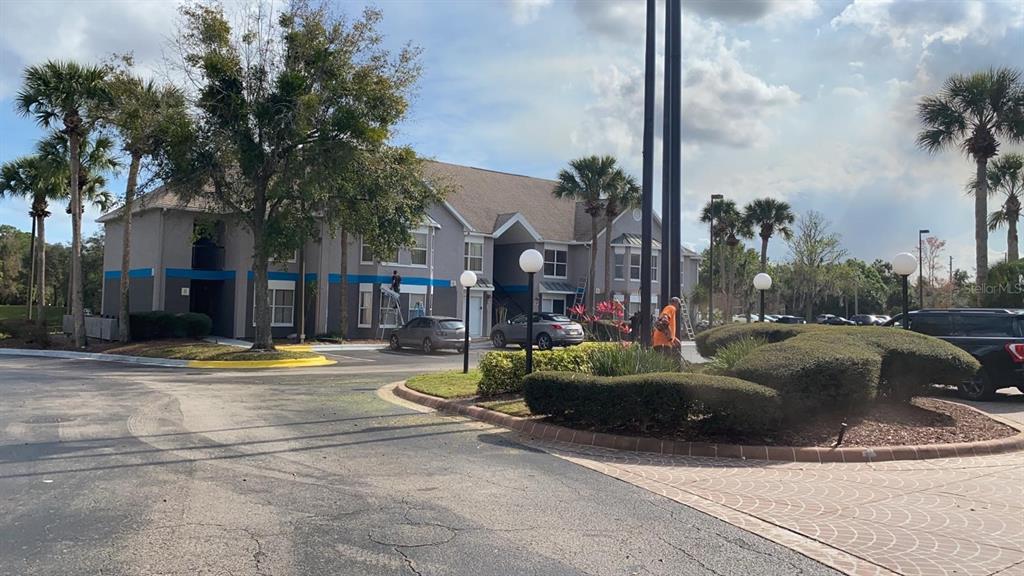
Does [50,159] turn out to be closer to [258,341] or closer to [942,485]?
[258,341]

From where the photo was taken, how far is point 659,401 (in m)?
Result: 9.05

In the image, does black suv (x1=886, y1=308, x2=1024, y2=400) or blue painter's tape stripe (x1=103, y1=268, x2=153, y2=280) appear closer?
black suv (x1=886, y1=308, x2=1024, y2=400)

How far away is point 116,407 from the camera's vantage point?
1173cm

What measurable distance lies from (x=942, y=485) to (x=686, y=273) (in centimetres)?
4138

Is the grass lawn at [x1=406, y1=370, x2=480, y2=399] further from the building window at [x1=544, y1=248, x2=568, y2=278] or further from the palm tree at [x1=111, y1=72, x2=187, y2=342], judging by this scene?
the building window at [x1=544, y1=248, x2=568, y2=278]

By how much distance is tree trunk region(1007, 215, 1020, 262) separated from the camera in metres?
35.1

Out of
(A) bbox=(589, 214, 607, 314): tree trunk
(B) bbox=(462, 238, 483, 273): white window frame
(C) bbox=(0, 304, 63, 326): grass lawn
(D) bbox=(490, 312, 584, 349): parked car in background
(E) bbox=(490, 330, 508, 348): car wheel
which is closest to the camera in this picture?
(D) bbox=(490, 312, 584, 349): parked car in background

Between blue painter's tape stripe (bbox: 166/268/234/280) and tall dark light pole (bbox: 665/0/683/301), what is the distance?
23.6 meters

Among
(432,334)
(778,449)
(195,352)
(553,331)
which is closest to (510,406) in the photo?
(778,449)

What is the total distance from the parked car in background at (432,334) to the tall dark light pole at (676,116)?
13.3m

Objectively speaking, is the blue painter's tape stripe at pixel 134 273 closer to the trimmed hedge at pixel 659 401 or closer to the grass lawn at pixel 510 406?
the grass lawn at pixel 510 406

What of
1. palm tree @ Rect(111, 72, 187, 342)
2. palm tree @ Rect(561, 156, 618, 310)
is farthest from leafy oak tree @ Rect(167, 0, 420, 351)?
palm tree @ Rect(561, 156, 618, 310)

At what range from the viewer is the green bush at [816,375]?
9.00m

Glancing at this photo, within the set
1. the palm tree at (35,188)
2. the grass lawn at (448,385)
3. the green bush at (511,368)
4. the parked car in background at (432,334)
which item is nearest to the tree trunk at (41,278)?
the palm tree at (35,188)
